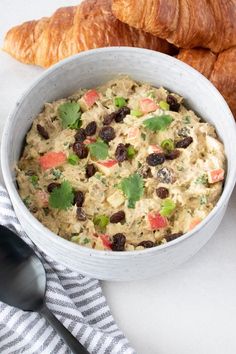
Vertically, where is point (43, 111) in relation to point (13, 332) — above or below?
above

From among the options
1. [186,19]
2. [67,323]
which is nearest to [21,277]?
[67,323]

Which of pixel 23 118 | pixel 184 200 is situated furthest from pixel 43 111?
pixel 184 200

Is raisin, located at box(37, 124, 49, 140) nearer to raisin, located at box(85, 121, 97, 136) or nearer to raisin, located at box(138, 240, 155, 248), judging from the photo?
raisin, located at box(85, 121, 97, 136)

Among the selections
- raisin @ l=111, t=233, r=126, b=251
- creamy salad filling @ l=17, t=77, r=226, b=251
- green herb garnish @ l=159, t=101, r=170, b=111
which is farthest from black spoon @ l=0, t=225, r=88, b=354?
green herb garnish @ l=159, t=101, r=170, b=111

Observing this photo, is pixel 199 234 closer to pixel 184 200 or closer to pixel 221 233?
pixel 184 200

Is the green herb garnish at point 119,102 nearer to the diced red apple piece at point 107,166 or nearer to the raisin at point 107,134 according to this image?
the raisin at point 107,134

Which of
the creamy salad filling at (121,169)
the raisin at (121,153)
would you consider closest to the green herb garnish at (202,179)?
the creamy salad filling at (121,169)
